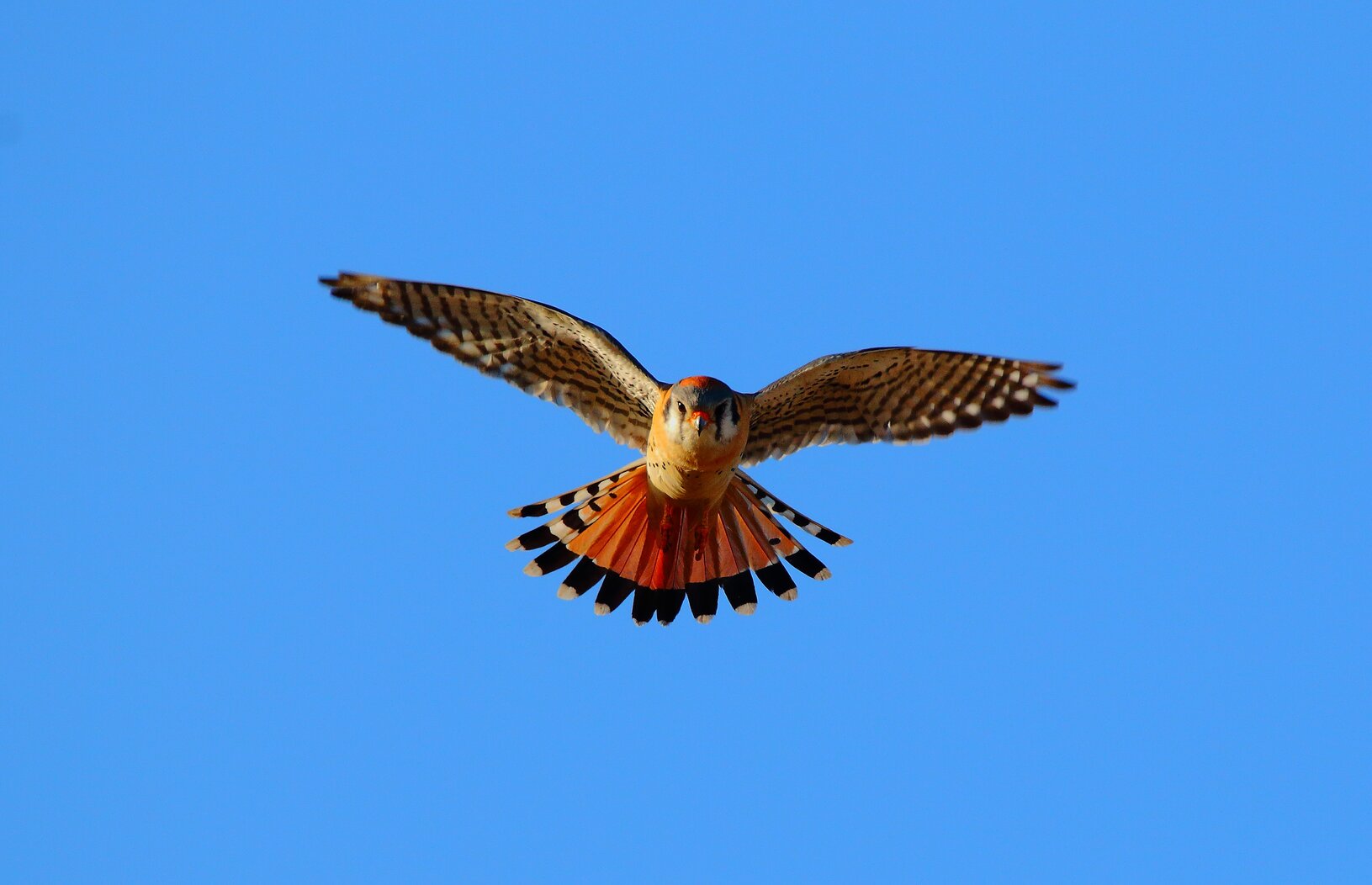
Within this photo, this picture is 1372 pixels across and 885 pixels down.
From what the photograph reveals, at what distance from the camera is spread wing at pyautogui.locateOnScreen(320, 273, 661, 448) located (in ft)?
31.6

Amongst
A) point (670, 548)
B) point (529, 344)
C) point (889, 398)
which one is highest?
point (529, 344)

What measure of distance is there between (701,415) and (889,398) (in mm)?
1722

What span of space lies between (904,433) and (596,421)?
2.16 meters

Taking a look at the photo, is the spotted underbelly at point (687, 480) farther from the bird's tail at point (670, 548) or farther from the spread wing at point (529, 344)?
the spread wing at point (529, 344)

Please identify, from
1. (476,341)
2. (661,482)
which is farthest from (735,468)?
(476,341)

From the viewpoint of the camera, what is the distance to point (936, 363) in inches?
398

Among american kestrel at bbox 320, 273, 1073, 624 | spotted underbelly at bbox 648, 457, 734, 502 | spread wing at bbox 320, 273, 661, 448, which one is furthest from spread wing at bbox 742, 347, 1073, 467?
spread wing at bbox 320, 273, 661, 448

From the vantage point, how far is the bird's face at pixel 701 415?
930 cm

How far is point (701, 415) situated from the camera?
30.4 feet

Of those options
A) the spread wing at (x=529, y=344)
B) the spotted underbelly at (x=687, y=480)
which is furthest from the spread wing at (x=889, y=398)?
the spread wing at (x=529, y=344)

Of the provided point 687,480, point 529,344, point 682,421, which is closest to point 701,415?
point 682,421

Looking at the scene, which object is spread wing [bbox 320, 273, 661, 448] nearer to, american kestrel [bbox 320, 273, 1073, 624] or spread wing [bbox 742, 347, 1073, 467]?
american kestrel [bbox 320, 273, 1073, 624]

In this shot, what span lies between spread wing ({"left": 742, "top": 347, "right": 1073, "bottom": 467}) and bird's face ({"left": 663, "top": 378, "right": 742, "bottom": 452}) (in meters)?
0.52

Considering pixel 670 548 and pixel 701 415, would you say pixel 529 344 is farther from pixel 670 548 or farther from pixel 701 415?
pixel 670 548
